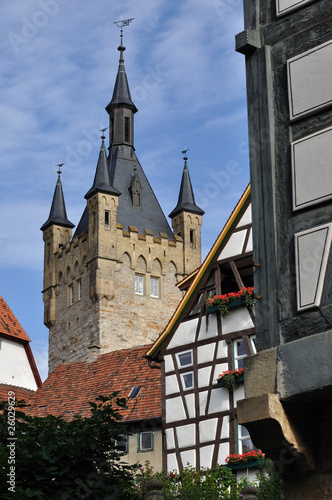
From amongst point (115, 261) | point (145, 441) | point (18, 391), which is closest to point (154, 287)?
point (115, 261)

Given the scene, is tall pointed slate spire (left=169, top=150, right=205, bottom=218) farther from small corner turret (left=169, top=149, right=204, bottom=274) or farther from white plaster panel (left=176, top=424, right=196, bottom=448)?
white plaster panel (left=176, top=424, right=196, bottom=448)

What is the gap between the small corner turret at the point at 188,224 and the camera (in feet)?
181

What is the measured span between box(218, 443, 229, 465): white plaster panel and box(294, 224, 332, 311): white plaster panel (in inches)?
531

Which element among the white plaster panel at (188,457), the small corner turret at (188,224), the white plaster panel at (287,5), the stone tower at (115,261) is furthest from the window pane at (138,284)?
the white plaster panel at (287,5)

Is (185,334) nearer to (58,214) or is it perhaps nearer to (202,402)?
(202,402)

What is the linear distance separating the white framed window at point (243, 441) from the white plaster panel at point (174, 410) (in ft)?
5.85

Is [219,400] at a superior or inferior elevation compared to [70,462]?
superior

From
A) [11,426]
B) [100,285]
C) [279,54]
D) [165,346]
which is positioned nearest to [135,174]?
[100,285]

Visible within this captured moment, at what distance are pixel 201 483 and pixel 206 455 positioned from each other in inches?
94.4

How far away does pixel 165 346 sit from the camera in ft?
72.7

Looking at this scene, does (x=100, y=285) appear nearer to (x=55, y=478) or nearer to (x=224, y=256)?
(x=224, y=256)

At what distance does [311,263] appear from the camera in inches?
270

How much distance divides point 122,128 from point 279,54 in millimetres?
52452

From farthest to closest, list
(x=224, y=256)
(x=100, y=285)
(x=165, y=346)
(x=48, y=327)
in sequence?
(x=48, y=327), (x=100, y=285), (x=165, y=346), (x=224, y=256)
